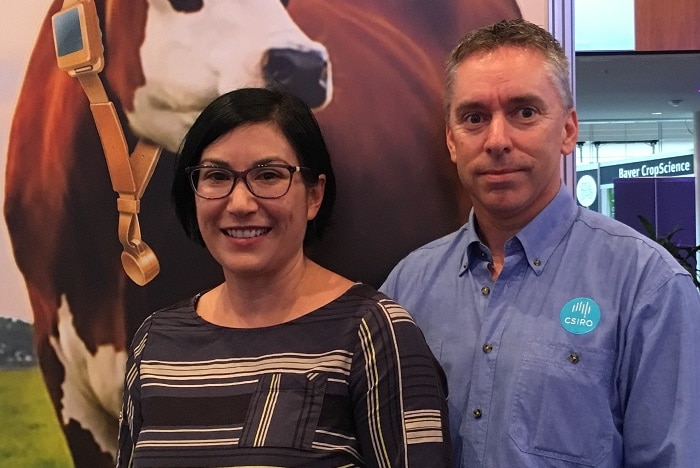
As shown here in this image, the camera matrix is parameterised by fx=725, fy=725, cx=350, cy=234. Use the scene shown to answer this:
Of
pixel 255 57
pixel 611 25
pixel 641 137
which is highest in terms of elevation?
pixel 611 25

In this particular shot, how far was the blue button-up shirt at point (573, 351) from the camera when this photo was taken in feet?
4.06

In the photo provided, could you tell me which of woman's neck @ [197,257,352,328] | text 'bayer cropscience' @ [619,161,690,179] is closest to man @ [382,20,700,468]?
woman's neck @ [197,257,352,328]

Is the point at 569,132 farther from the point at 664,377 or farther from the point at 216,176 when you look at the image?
the point at 216,176

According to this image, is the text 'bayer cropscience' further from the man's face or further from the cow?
the man's face

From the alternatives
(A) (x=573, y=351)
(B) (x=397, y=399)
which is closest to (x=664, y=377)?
(A) (x=573, y=351)

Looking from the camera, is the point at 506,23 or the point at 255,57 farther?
the point at 255,57

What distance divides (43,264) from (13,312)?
0.43 feet

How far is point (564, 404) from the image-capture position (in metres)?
1.30

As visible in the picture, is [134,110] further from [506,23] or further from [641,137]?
[641,137]

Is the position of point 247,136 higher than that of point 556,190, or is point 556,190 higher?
point 247,136

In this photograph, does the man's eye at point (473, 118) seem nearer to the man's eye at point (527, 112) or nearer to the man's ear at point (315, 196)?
the man's eye at point (527, 112)

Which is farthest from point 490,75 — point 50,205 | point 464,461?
point 50,205

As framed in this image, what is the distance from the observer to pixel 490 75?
137 cm

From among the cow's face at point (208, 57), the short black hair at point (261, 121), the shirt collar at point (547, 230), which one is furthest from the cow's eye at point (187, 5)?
the shirt collar at point (547, 230)
